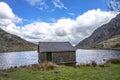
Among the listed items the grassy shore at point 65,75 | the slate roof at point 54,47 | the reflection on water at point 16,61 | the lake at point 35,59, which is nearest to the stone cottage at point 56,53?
the slate roof at point 54,47

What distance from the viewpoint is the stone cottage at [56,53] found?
51.5 m

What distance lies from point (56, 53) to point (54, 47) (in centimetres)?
210

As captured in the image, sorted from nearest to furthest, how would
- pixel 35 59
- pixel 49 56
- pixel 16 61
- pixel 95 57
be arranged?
pixel 49 56 → pixel 16 61 → pixel 35 59 → pixel 95 57

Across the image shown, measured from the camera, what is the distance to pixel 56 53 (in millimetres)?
52094

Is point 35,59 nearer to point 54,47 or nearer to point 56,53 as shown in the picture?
point 54,47

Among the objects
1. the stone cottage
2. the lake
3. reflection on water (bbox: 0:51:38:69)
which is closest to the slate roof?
the stone cottage

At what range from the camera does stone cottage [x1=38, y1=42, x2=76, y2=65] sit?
51500 mm

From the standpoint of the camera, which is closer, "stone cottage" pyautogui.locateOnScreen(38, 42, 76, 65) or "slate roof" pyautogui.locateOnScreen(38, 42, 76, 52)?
"stone cottage" pyautogui.locateOnScreen(38, 42, 76, 65)

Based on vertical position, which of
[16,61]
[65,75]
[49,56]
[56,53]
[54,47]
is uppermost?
[54,47]

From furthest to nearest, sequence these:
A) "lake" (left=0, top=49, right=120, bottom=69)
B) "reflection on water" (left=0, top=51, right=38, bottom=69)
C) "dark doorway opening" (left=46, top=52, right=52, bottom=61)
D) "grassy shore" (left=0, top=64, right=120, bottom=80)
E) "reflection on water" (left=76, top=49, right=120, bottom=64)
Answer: "reflection on water" (left=0, top=51, right=38, bottom=69), "lake" (left=0, top=49, right=120, bottom=69), "reflection on water" (left=76, top=49, right=120, bottom=64), "dark doorway opening" (left=46, top=52, right=52, bottom=61), "grassy shore" (left=0, top=64, right=120, bottom=80)

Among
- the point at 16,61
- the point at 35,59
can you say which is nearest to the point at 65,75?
the point at 16,61

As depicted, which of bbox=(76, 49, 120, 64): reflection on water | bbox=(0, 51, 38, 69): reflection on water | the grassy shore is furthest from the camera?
bbox=(0, 51, 38, 69): reflection on water

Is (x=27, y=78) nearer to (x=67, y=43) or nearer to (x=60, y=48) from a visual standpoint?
(x=60, y=48)

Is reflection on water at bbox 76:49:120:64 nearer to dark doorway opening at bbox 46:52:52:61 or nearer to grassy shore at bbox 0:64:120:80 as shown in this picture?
dark doorway opening at bbox 46:52:52:61
